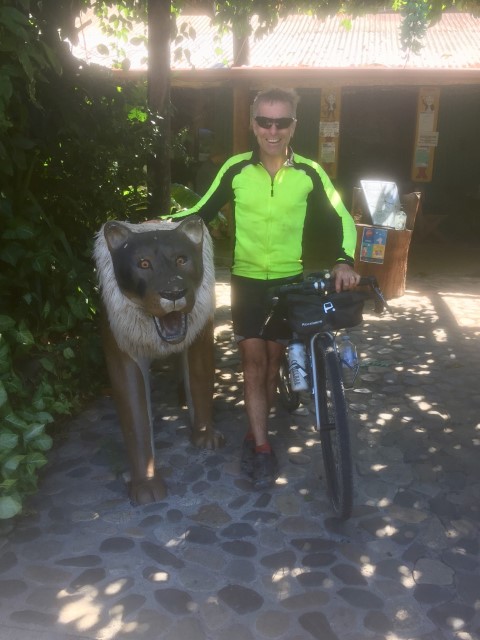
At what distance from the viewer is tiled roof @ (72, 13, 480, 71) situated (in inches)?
373

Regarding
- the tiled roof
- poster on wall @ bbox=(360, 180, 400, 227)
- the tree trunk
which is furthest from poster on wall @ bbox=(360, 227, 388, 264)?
the tiled roof

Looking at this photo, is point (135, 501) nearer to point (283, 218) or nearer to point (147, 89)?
point (283, 218)

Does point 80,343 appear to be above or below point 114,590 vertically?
above

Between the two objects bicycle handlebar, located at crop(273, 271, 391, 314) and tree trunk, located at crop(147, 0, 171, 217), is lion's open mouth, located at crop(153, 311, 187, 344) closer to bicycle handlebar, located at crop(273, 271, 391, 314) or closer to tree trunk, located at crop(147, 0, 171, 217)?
bicycle handlebar, located at crop(273, 271, 391, 314)

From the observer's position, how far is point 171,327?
309 cm

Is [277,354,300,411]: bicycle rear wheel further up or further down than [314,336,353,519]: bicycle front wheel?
further down

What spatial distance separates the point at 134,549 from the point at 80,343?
1808 mm

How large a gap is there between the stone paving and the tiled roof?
20.8 feet

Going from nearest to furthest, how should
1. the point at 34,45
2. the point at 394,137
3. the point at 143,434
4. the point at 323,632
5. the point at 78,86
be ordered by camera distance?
1. the point at 323,632
2. the point at 34,45
3. the point at 143,434
4. the point at 78,86
5. the point at 394,137

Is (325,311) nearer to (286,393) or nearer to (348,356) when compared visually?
(348,356)

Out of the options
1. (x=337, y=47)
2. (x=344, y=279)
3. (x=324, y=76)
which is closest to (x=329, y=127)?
(x=337, y=47)

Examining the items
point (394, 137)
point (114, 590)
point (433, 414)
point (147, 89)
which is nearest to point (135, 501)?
point (114, 590)

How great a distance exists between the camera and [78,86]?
4129mm

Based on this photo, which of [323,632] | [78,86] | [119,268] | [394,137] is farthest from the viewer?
[394,137]
